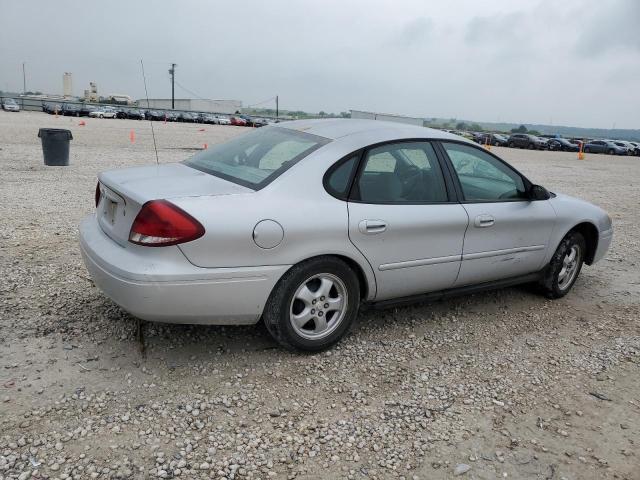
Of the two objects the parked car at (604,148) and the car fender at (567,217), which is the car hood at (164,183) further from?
the parked car at (604,148)

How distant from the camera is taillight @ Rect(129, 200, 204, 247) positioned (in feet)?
9.87

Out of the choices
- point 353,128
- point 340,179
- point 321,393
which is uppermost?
point 353,128

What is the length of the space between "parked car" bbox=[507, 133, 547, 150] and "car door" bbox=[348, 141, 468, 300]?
48.1 metres

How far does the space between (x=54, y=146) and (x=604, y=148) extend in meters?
47.2

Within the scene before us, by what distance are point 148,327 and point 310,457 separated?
1706 millimetres

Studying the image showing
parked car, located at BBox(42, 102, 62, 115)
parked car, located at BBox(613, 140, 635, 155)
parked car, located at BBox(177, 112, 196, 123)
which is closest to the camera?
parked car, located at BBox(613, 140, 635, 155)

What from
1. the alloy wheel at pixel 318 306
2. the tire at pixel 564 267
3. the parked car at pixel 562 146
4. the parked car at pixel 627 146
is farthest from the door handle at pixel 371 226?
the parked car at pixel 627 146

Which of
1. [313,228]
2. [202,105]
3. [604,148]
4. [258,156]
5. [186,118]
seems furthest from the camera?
[202,105]

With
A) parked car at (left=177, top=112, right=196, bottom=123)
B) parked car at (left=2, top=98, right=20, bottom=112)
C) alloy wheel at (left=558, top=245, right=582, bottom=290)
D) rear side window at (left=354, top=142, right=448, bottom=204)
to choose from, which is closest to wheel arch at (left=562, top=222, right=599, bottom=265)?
alloy wheel at (left=558, top=245, right=582, bottom=290)

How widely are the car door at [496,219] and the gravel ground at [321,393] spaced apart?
46 cm

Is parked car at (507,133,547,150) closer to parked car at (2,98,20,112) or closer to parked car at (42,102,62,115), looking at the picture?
parked car at (42,102,62,115)

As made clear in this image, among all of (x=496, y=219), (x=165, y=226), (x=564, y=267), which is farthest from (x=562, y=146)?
(x=165, y=226)

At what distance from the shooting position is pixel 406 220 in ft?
12.3

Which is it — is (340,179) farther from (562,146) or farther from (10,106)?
(10,106)
